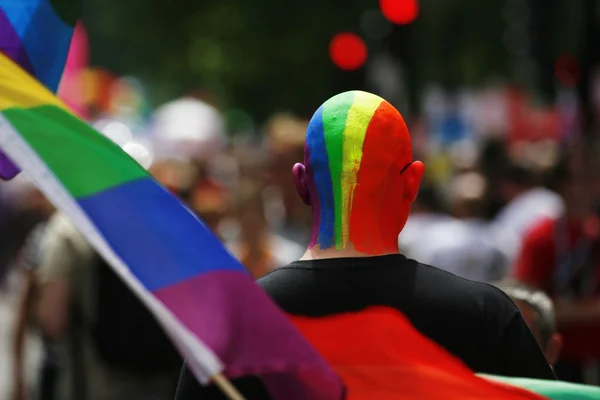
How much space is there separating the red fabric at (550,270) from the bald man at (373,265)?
4.08m

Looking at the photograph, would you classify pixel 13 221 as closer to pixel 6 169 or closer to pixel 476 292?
pixel 6 169

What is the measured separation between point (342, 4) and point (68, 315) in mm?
22059

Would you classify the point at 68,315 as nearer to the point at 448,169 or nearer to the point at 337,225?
the point at 337,225

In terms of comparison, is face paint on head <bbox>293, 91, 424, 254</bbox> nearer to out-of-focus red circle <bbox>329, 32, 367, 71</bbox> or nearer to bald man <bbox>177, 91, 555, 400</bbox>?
bald man <bbox>177, 91, 555, 400</bbox>

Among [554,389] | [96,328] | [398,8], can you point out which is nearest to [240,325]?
[554,389]

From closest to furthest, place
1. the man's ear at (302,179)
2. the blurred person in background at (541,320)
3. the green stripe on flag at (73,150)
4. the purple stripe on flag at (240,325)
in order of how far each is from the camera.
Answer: the purple stripe on flag at (240,325), the green stripe on flag at (73,150), the man's ear at (302,179), the blurred person in background at (541,320)

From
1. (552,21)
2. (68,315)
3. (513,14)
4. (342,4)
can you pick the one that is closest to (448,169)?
(342,4)

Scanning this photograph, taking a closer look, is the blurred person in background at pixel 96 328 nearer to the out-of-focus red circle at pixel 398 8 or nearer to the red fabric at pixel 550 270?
the red fabric at pixel 550 270

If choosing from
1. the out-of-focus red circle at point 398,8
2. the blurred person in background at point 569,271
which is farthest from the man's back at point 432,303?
the out-of-focus red circle at point 398,8

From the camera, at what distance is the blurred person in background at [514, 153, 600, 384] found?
7.85 m

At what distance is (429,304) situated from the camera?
3.71 m

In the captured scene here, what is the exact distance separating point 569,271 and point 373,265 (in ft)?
14.0

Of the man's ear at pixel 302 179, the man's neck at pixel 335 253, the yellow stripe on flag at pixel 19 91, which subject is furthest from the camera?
the man's ear at pixel 302 179

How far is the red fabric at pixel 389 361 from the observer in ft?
11.7
